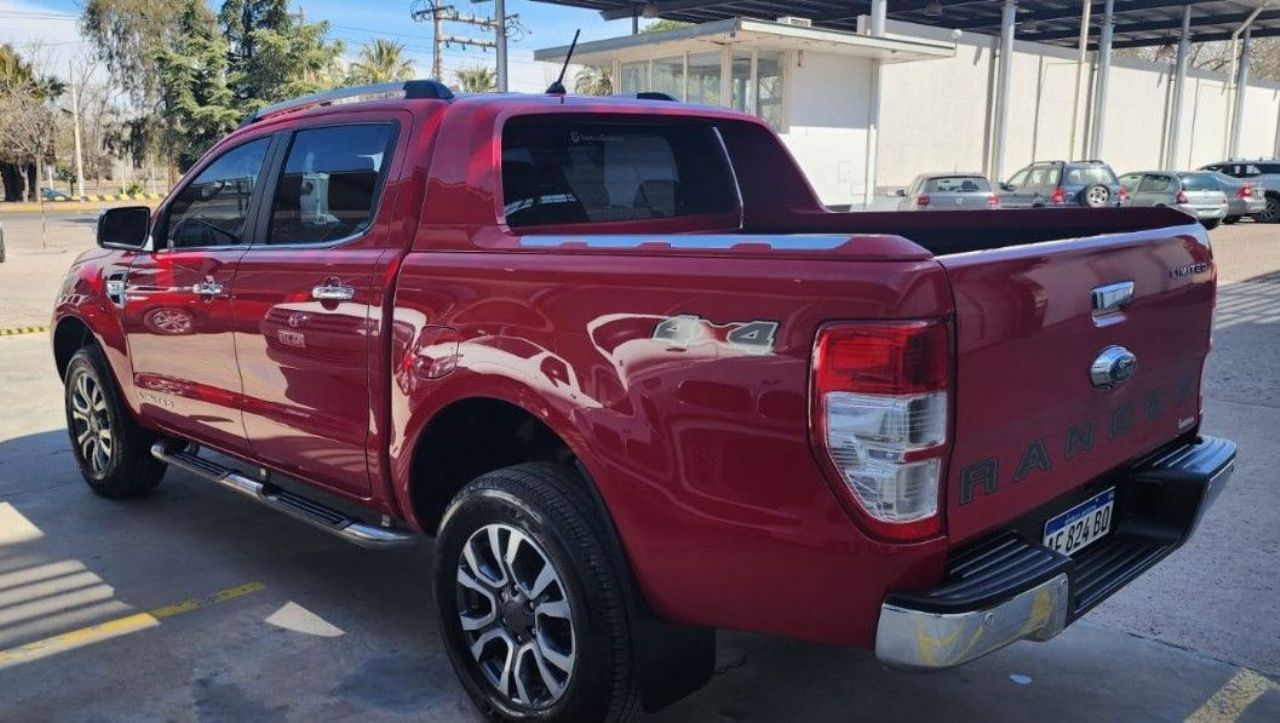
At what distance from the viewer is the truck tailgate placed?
2391mm

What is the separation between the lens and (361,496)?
3738 millimetres

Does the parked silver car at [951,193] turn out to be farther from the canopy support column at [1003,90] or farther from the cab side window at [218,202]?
the cab side window at [218,202]

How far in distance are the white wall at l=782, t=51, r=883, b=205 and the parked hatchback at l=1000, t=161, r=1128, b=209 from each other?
3.48 m

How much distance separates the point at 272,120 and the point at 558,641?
8.53 feet

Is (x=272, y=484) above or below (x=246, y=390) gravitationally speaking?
below

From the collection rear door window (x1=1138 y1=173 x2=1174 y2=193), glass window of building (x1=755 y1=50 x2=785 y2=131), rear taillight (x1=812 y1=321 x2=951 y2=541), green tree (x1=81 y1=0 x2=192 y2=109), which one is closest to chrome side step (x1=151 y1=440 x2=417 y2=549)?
rear taillight (x1=812 y1=321 x2=951 y2=541)

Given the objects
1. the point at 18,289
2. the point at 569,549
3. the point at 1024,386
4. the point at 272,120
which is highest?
the point at 272,120

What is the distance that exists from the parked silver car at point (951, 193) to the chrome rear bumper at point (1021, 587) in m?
18.3

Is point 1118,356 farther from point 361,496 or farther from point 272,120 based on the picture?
point 272,120

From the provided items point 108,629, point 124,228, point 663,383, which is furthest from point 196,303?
point 663,383

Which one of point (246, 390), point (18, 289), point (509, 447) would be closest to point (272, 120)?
point (246, 390)

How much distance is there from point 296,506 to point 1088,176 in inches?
931

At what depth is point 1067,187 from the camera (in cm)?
2391

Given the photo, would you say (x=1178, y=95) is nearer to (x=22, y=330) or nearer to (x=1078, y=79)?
(x=1078, y=79)
